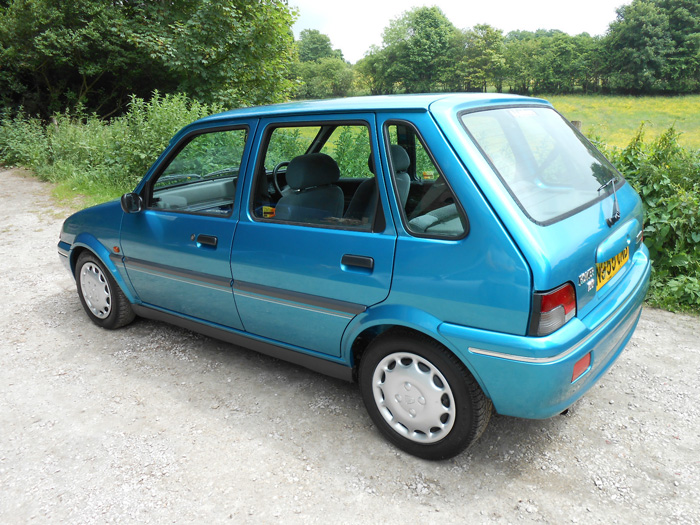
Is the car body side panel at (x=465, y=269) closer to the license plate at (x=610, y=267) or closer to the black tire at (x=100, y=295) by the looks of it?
the license plate at (x=610, y=267)

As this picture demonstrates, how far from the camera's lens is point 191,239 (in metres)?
3.32

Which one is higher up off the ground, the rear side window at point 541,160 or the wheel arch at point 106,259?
the rear side window at point 541,160

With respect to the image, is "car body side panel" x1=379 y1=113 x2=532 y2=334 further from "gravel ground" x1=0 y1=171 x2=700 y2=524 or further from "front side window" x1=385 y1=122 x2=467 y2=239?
"gravel ground" x1=0 y1=171 x2=700 y2=524

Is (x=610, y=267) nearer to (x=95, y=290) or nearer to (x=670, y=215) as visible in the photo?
(x=670, y=215)

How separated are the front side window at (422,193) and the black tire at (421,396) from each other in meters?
0.54

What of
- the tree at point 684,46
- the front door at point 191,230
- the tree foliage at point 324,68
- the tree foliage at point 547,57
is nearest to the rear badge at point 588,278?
the front door at point 191,230

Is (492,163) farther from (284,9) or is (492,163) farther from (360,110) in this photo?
(284,9)

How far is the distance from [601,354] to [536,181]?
2.94ft

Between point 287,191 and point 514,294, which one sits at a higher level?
point 287,191

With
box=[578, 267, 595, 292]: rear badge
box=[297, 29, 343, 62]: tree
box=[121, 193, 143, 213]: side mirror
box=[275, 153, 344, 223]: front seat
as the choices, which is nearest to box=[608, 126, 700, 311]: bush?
box=[578, 267, 595, 292]: rear badge

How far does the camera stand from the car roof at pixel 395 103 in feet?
8.05

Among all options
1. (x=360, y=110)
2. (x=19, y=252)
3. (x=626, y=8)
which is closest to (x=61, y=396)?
(x=360, y=110)

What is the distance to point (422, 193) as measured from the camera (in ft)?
8.14

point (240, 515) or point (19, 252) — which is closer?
point (240, 515)
